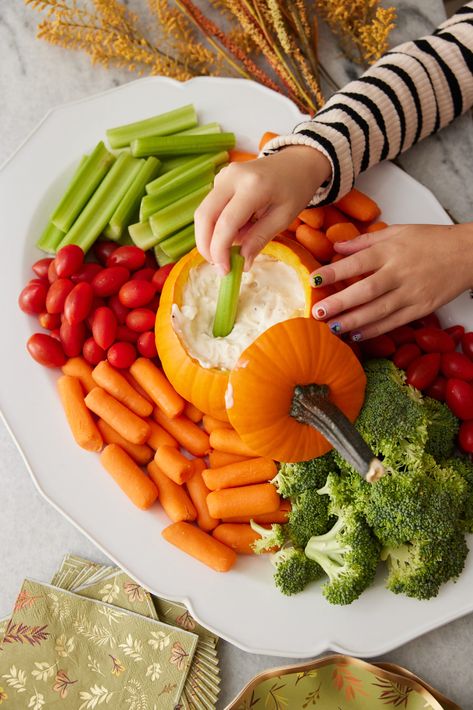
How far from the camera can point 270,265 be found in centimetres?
152

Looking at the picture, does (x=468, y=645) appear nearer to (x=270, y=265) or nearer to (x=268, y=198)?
(x=270, y=265)

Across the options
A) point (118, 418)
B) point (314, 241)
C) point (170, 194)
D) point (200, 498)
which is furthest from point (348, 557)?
point (170, 194)

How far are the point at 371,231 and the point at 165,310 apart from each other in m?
0.50

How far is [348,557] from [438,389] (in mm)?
406

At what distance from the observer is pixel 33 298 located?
1.60 metres

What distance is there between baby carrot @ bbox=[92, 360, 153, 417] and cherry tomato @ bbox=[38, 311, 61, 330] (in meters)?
0.14

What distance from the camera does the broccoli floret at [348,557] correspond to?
4.58ft

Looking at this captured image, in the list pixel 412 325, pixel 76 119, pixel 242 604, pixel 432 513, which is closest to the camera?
pixel 432 513

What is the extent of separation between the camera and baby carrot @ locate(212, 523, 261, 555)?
1.53 meters

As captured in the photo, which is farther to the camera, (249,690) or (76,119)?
(76,119)

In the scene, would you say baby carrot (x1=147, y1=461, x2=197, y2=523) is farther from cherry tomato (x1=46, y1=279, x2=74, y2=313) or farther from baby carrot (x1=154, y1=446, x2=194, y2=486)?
cherry tomato (x1=46, y1=279, x2=74, y2=313)

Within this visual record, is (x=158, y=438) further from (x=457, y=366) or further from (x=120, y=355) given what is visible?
(x=457, y=366)

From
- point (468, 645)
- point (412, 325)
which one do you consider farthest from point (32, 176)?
point (468, 645)

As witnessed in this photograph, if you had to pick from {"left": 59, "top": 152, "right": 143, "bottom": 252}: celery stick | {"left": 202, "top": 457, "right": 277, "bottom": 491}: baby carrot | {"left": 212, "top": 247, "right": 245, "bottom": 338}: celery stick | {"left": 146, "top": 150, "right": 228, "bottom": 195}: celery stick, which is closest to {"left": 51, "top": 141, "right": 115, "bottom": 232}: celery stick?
{"left": 59, "top": 152, "right": 143, "bottom": 252}: celery stick
